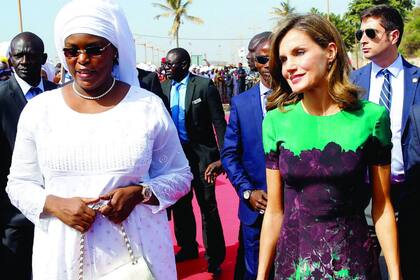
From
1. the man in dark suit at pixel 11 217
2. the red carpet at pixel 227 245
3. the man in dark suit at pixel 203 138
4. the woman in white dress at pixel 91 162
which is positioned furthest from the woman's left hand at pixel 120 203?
the red carpet at pixel 227 245

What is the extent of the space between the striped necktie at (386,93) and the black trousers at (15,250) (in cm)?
257

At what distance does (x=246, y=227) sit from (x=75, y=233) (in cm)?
155

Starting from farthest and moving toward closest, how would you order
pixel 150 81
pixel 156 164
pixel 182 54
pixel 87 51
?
pixel 182 54 → pixel 150 81 → pixel 156 164 → pixel 87 51

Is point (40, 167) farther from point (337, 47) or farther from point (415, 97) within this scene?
point (415, 97)

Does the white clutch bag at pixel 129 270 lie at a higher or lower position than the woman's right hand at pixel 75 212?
lower

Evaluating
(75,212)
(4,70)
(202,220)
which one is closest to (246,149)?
(75,212)

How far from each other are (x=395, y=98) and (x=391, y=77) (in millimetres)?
170

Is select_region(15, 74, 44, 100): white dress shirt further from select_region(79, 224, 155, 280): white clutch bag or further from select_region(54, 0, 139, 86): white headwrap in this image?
select_region(79, 224, 155, 280): white clutch bag

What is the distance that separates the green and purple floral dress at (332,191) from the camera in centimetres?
202

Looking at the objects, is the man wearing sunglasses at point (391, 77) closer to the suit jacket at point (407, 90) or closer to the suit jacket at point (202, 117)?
the suit jacket at point (407, 90)

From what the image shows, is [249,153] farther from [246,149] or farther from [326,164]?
[326,164]

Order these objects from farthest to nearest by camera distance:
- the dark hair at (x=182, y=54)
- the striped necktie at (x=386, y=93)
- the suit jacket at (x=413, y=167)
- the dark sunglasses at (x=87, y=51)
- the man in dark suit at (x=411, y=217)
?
the dark hair at (x=182, y=54) < the striped necktie at (x=386, y=93) < the man in dark suit at (x=411, y=217) < the suit jacket at (x=413, y=167) < the dark sunglasses at (x=87, y=51)

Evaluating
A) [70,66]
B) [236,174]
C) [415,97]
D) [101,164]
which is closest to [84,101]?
[70,66]

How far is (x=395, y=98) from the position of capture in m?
3.64
